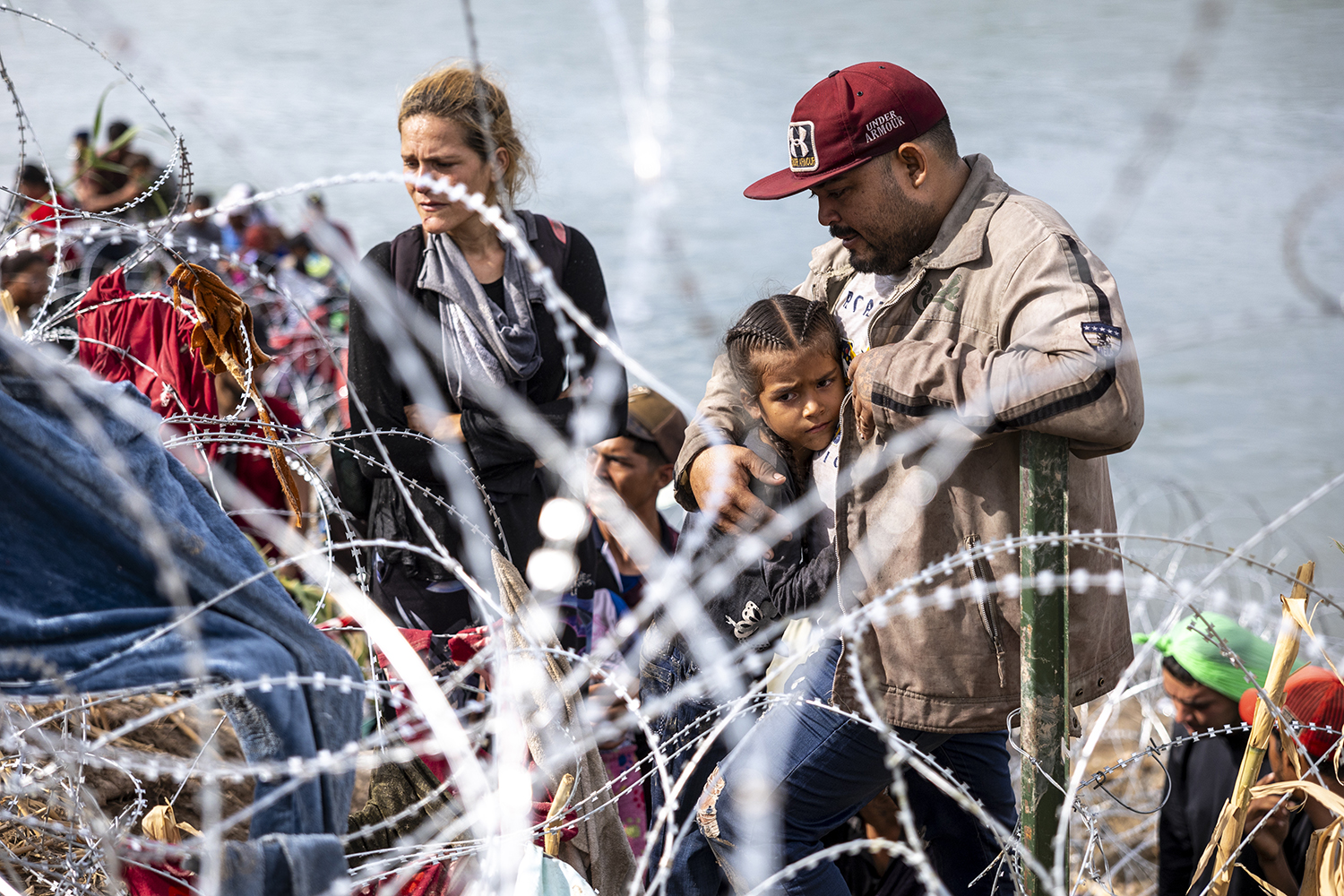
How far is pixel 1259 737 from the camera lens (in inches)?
70.4

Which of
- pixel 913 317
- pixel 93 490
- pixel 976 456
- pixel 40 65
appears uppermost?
pixel 40 65

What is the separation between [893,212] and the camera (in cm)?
196

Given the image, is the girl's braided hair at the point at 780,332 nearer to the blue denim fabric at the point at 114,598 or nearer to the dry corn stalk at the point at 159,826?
the blue denim fabric at the point at 114,598

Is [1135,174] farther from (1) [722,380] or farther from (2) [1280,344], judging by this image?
(2) [1280,344]

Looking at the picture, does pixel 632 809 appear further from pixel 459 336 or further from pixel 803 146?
pixel 803 146

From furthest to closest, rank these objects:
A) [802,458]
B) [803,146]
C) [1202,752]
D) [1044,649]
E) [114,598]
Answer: [1202,752], [802,458], [803,146], [1044,649], [114,598]

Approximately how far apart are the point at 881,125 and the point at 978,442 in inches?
21.4

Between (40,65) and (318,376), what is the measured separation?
1611cm

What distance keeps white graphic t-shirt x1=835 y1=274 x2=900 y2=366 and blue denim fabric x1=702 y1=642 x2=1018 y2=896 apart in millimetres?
555

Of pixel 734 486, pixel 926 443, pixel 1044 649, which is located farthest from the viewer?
pixel 734 486

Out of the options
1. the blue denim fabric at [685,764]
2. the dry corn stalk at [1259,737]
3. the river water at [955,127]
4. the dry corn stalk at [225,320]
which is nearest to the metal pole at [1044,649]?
the dry corn stalk at [1259,737]

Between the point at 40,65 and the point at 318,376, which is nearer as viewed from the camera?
the point at 318,376

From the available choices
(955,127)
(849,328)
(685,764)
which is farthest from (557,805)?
(955,127)

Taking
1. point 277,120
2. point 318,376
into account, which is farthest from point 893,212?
point 277,120
